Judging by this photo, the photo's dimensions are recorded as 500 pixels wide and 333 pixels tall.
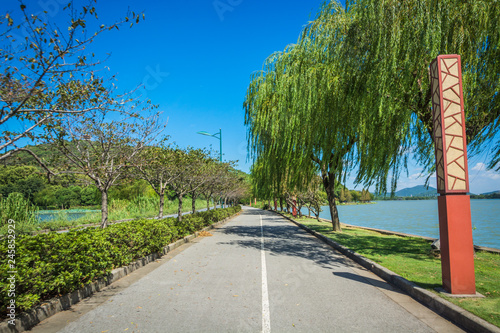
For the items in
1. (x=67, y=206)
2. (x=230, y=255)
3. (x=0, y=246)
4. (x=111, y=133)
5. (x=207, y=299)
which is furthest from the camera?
(x=67, y=206)

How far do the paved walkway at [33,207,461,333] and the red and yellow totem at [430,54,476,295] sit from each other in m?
0.90

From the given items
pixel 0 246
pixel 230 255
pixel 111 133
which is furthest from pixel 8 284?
pixel 230 255

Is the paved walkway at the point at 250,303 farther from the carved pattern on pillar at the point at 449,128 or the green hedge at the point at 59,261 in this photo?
the carved pattern on pillar at the point at 449,128

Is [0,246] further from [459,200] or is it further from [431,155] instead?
[431,155]

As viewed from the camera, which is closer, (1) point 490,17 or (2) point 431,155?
(1) point 490,17

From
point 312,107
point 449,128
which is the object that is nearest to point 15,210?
point 312,107

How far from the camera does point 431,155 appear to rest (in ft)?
27.2

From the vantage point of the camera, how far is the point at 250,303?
191 inches

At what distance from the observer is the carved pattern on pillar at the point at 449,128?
5199mm

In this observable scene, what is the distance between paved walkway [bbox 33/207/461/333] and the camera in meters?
3.94

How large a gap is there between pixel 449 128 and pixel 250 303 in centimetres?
457

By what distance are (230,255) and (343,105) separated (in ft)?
18.9

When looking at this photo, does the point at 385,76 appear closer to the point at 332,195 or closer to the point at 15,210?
the point at 332,195

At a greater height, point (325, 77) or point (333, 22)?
point (333, 22)
